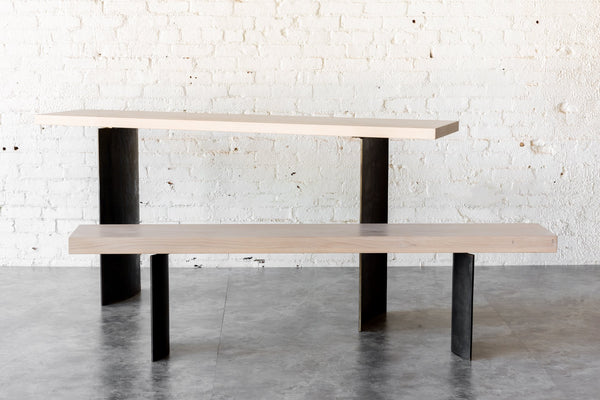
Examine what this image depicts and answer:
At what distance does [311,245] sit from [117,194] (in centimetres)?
124

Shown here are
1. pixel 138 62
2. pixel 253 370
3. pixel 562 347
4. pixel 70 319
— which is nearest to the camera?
pixel 253 370

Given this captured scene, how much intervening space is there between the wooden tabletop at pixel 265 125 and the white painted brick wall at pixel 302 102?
2.80 ft

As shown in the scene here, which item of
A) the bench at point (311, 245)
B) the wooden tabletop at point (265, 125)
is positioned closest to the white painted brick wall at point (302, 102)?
the wooden tabletop at point (265, 125)

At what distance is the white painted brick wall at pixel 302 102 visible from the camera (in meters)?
4.46

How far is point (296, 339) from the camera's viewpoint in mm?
3422

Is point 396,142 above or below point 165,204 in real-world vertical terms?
above

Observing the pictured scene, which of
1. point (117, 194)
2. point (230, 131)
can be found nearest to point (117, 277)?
point (117, 194)

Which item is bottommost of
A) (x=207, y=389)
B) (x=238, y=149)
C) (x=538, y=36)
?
(x=207, y=389)

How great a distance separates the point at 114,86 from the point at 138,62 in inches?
7.4

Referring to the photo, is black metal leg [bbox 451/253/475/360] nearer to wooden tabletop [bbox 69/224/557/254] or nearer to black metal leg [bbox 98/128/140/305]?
wooden tabletop [bbox 69/224/557/254]

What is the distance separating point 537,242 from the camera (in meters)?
3.14

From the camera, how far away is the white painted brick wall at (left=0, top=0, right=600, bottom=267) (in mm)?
4461

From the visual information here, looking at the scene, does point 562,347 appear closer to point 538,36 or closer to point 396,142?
point 396,142

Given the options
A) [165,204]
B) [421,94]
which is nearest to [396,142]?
[421,94]
